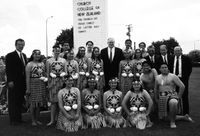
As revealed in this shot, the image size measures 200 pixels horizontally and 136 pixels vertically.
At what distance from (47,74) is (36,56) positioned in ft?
1.52

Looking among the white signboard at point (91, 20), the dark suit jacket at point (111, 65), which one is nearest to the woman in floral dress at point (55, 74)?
the dark suit jacket at point (111, 65)

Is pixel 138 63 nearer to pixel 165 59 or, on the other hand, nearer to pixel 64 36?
pixel 165 59

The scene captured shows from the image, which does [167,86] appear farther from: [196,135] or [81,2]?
[81,2]

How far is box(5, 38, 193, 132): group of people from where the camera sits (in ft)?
19.8

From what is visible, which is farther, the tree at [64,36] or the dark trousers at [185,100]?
the tree at [64,36]

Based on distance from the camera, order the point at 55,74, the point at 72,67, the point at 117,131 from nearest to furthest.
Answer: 1. the point at 117,131
2. the point at 55,74
3. the point at 72,67

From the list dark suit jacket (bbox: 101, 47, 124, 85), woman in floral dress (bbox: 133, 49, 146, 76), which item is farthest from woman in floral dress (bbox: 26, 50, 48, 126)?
woman in floral dress (bbox: 133, 49, 146, 76)

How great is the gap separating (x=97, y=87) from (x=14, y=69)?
1919 millimetres

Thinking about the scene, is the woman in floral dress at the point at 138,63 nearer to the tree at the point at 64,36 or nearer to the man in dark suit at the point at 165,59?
the man in dark suit at the point at 165,59

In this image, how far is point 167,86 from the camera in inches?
244

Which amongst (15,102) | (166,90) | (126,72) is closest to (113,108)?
(126,72)

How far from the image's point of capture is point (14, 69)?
6.49 meters

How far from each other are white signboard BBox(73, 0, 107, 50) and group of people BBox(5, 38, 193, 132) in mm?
2437

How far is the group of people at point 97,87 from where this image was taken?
602 centimetres
